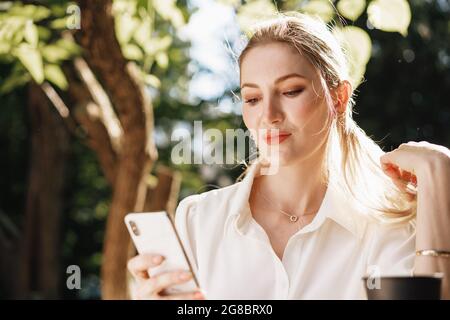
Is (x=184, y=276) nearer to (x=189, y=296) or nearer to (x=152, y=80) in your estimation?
(x=189, y=296)

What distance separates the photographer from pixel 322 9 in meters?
3.69

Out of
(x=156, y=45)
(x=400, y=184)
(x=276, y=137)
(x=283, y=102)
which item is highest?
(x=156, y=45)

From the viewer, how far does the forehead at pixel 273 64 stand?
2295mm

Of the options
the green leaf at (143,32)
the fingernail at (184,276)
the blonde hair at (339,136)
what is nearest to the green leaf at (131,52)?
the green leaf at (143,32)

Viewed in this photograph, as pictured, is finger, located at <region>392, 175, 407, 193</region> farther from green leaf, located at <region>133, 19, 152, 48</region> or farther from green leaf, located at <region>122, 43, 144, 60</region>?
green leaf, located at <region>122, 43, 144, 60</region>

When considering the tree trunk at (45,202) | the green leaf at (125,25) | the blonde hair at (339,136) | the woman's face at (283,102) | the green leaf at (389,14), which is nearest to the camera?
the woman's face at (283,102)

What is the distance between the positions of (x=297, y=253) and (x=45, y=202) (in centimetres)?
611

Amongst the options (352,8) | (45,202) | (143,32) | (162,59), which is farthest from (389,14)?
(45,202)

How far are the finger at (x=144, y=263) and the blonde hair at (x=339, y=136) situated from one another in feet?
2.54

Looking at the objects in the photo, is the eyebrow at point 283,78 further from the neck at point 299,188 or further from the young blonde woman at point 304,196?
the neck at point 299,188

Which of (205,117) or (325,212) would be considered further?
(205,117)
